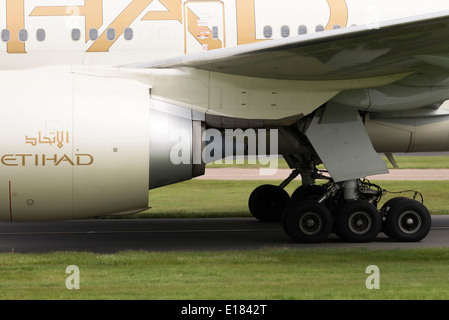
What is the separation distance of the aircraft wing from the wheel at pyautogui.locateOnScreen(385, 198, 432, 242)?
205 cm

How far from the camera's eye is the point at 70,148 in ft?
34.5

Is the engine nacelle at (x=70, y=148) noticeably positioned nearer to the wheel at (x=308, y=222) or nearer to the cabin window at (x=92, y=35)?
the cabin window at (x=92, y=35)

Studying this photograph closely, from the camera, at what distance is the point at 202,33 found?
12781mm

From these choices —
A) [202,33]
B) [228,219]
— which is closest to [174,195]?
[228,219]

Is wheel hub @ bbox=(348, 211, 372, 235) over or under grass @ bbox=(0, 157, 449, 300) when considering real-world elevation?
over

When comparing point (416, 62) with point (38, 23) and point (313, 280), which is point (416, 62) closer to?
point (313, 280)

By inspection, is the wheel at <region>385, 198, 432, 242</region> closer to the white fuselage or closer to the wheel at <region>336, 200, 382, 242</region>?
the wheel at <region>336, 200, 382, 242</region>

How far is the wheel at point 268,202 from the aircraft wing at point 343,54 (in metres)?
4.56

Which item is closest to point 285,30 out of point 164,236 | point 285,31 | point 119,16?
point 285,31

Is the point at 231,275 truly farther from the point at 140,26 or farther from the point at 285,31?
the point at 140,26

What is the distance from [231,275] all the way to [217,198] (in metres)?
12.8

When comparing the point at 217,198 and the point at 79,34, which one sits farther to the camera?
the point at 217,198

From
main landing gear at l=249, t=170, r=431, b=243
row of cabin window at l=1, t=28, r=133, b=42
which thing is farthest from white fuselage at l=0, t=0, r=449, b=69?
main landing gear at l=249, t=170, r=431, b=243

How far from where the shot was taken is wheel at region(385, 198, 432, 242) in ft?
40.1
